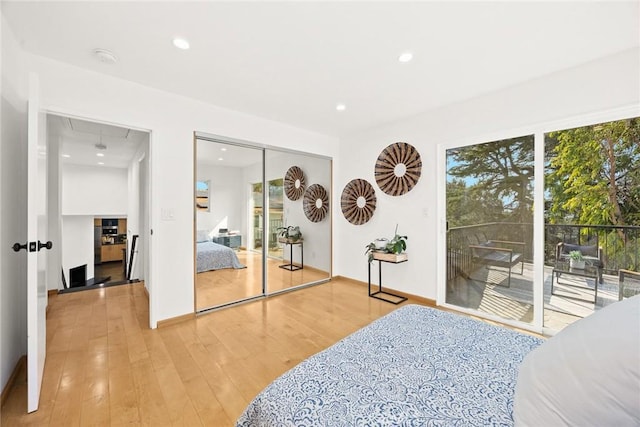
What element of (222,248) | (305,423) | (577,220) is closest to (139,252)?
(222,248)

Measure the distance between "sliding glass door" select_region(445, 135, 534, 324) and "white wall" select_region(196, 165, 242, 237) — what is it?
2639mm

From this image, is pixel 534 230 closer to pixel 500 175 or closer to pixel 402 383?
pixel 500 175

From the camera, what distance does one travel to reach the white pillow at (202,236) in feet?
9.77

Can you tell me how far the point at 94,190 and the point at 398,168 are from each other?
23.1 ft

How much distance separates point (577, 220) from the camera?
2307 mm

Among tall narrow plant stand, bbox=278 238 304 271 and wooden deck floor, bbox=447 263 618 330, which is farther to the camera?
tall narrow plant stand, bbox=278 238 304 271

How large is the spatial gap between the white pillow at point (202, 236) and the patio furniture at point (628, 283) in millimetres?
3965

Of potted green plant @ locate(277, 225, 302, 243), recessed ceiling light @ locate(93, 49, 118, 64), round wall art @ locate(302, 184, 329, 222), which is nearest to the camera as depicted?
recessed ceiling light @ locate(93, 49, 118, 64)

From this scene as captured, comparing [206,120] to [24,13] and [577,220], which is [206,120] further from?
[577,220]

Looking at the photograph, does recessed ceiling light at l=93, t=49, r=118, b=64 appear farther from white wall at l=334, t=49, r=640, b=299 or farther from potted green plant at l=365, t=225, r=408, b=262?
potted green plant at l=365, t=225, r=408, b=262

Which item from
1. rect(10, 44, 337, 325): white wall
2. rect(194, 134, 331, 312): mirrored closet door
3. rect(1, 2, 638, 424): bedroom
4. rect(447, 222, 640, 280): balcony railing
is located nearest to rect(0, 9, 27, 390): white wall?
rect(1, 2, 638, 424): bedroom

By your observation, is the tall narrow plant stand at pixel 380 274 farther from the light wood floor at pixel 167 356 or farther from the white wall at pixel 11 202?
the white wall at pixel 11 202

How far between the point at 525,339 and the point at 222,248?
10.2ft

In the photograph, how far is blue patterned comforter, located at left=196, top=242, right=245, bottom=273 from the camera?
3.07 meters
